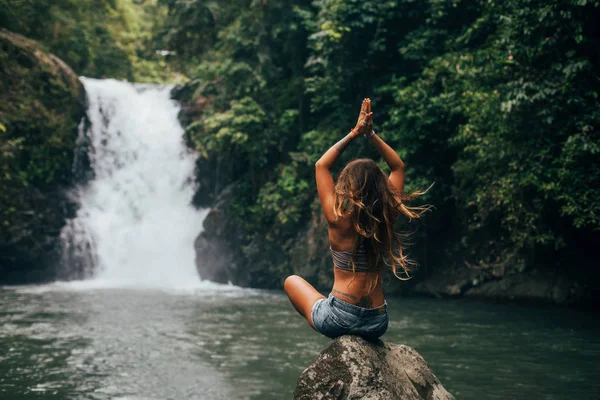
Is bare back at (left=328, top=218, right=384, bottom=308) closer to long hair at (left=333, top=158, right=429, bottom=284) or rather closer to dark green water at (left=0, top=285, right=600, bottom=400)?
long hair at (left=333, top=158, right=429, bottom=284)

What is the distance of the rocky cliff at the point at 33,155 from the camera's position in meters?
19.8

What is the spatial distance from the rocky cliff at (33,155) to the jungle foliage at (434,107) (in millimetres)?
4188

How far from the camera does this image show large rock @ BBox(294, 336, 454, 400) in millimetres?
4234

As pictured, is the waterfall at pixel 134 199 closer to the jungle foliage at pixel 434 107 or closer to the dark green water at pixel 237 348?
the jungle foliage at pixel 434 107

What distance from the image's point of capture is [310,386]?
4.33m

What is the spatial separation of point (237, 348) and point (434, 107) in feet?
28.3

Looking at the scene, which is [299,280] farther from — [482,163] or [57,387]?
[482,163]

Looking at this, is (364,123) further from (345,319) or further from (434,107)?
(434,107)

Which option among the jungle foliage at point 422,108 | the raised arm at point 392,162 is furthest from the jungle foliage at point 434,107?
the raised arm at point 392,162

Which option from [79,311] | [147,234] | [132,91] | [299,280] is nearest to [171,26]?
[132,91]

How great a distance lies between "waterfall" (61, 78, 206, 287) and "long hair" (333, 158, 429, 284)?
16.4 metres

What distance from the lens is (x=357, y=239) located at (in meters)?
4.38

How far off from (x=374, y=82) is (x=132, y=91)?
11.4 meters

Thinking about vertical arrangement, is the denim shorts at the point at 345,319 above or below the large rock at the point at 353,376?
above
